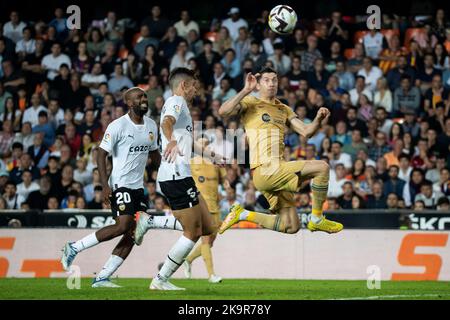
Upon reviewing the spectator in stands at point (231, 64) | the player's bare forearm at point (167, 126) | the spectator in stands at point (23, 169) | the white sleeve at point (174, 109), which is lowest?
the spectator in stands at point (23, 169)

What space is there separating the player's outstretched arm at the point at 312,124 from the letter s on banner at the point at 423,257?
4425 mm

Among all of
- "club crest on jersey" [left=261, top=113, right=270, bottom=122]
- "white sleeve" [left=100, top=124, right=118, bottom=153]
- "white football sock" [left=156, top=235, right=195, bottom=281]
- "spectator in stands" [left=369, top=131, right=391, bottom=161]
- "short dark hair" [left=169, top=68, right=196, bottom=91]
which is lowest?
"white football sock" [left=156, top=235, right=195, bottom=281]

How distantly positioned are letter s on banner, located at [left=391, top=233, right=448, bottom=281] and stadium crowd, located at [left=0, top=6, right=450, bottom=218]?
210cm

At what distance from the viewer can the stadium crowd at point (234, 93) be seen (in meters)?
20.0

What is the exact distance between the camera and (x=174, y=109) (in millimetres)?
11859

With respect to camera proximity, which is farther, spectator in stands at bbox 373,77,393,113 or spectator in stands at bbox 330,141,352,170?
spectator in stands at bbox 373,77,393,113

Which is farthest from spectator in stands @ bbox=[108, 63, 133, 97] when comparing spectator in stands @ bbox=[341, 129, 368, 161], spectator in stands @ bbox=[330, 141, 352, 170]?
spectator in stands @ bbox=[341, 129, 368, 161]

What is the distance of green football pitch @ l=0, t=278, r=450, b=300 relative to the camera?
466 inches

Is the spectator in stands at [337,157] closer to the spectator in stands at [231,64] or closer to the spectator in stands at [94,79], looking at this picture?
the spectator in stands at [231,64]

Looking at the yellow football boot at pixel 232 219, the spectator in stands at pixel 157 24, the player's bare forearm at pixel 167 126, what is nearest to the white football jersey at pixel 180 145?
the player's bare forearm at pixel 167 126

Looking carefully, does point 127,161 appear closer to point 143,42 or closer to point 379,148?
point 379,148

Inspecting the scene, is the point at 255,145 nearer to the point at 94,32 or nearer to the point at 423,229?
the point at 423,229

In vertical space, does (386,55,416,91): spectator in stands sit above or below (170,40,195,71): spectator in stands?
below

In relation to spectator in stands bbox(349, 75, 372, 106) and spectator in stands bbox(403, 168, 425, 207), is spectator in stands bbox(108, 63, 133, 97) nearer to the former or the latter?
spectator in stands bbox(349, 75, 372, 106)
